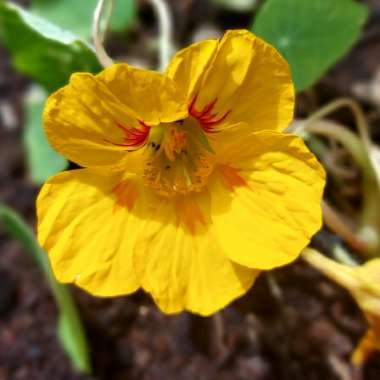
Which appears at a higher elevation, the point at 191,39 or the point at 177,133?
the point at 177,133

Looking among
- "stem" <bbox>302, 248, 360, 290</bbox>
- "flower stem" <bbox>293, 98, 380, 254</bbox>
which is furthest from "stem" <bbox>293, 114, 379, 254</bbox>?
"stem" <bbox>302, 248, 360, 290</bbox>

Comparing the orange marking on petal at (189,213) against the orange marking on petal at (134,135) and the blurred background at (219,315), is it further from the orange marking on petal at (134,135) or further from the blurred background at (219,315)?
the blurred background at (219,315)

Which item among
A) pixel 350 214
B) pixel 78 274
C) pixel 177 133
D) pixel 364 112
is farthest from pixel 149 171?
pixel 364 112

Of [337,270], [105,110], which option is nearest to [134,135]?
[105,110]

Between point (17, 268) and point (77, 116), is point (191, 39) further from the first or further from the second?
point (77, 116)

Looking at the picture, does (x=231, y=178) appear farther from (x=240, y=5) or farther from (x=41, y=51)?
(x=240, y=5)

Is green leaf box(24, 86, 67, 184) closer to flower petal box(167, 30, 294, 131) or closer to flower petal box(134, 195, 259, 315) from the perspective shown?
flower petal box(134, 195, 259, 315)
